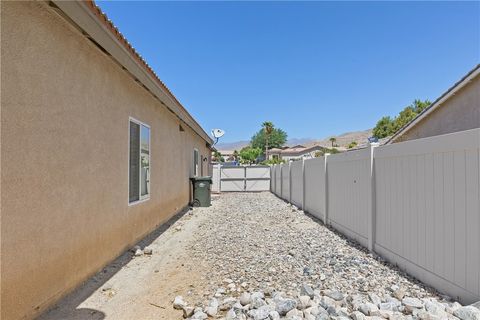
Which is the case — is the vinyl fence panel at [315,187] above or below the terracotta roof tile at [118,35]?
below

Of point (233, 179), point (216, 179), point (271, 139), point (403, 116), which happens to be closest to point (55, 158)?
point (216, 179)

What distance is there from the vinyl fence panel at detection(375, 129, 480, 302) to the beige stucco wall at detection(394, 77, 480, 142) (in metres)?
4.93

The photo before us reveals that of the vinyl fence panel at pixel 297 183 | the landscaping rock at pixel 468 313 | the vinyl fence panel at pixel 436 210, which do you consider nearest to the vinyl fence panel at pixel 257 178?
the vinyl fence panel at pixel 297 183

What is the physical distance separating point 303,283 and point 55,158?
3.32m

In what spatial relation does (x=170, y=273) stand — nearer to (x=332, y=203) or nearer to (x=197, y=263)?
(x=197, y=263)

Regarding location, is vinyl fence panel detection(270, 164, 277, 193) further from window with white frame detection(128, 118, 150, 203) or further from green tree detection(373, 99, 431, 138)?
green tree detection(373, 99, 431, 138)

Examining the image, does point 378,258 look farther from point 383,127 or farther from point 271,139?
point 271,139

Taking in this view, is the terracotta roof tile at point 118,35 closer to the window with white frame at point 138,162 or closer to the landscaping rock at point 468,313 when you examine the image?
the window with white frame at point 138,162

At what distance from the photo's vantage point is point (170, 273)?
4.67m

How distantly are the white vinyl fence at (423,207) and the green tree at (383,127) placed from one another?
46362mm

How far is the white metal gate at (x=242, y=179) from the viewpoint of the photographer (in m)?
22.5

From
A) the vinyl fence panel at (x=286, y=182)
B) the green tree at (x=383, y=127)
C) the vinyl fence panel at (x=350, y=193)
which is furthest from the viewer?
the green tree at (x=383, y=127)

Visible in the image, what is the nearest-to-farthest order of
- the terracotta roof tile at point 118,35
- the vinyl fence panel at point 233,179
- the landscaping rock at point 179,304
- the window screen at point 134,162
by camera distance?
the landscaping rock at point 179,304 < the terracotta roof tile at point 118,35 < the window screen at point 134,162 < the vinyl fence panel at point 233,179

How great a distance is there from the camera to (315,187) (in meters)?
9.41
